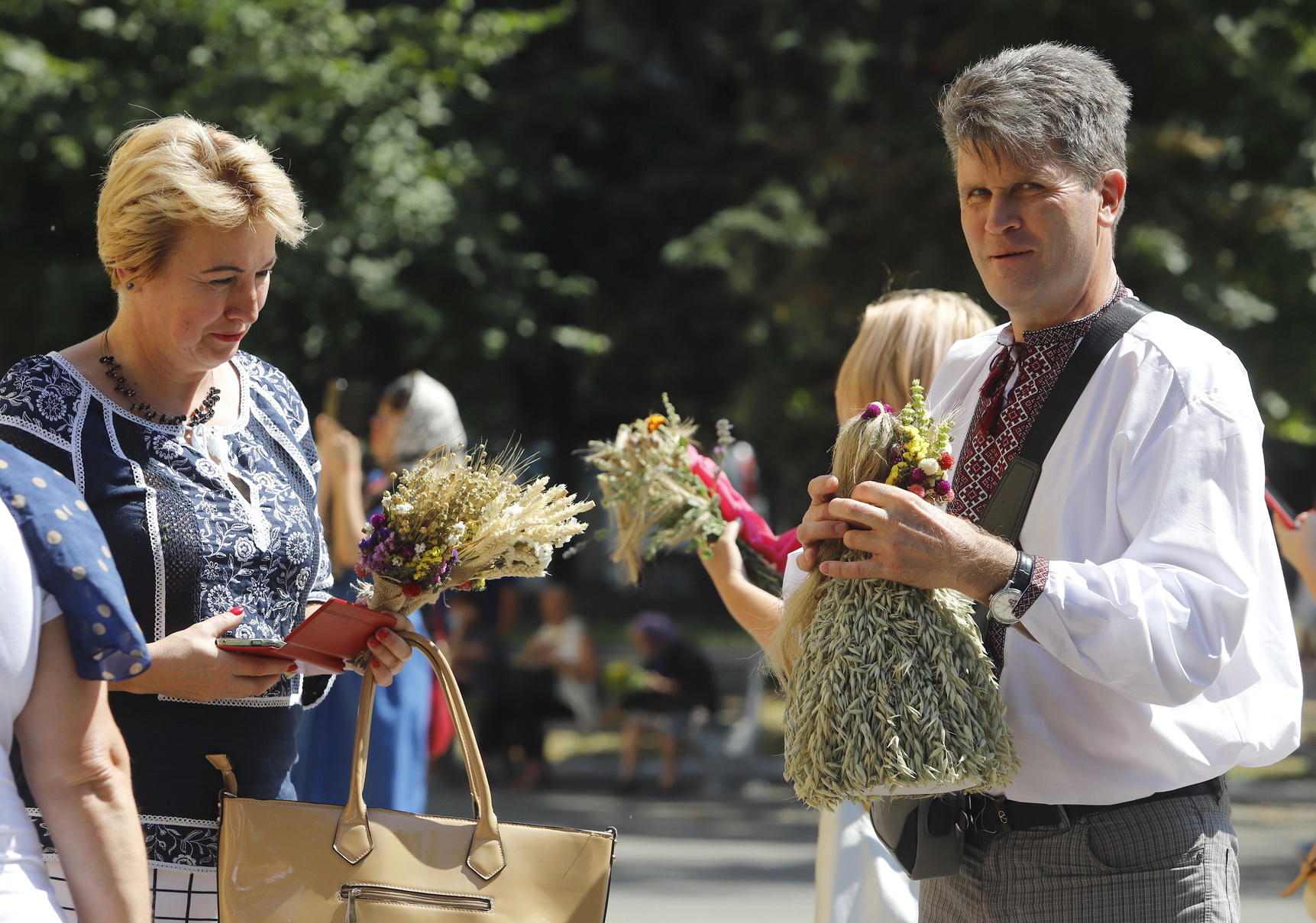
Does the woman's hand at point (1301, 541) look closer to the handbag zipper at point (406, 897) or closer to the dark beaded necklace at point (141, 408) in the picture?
the handbag zipper at point (406, 897)

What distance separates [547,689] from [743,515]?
8.37 meters

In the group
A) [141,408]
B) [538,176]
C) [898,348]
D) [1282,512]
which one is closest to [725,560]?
[898,348]

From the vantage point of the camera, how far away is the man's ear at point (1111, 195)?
7.32 feet

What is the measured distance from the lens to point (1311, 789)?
10.9 meters

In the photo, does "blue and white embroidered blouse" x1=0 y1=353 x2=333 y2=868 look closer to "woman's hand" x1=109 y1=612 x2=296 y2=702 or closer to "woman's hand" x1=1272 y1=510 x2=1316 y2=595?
"woman's hand" x1=109 y1=612 x2=296 y2=702

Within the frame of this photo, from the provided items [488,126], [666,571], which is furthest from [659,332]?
[666,571]

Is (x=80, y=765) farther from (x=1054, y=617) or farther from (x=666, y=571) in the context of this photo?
(x=666, y=571)

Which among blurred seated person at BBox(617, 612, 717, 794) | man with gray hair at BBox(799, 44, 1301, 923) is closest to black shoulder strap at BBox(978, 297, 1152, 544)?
man with gray hair at BBox(799, 44, 1301, 923)

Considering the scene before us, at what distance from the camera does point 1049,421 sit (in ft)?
7.14

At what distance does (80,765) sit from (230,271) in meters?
0.98

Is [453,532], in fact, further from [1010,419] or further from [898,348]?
[898,348]

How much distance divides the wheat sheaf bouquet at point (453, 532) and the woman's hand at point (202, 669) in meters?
0.23

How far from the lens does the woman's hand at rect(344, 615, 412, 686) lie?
7.67ft

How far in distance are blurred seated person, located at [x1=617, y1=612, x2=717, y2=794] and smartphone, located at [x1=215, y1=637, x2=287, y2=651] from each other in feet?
29.5
